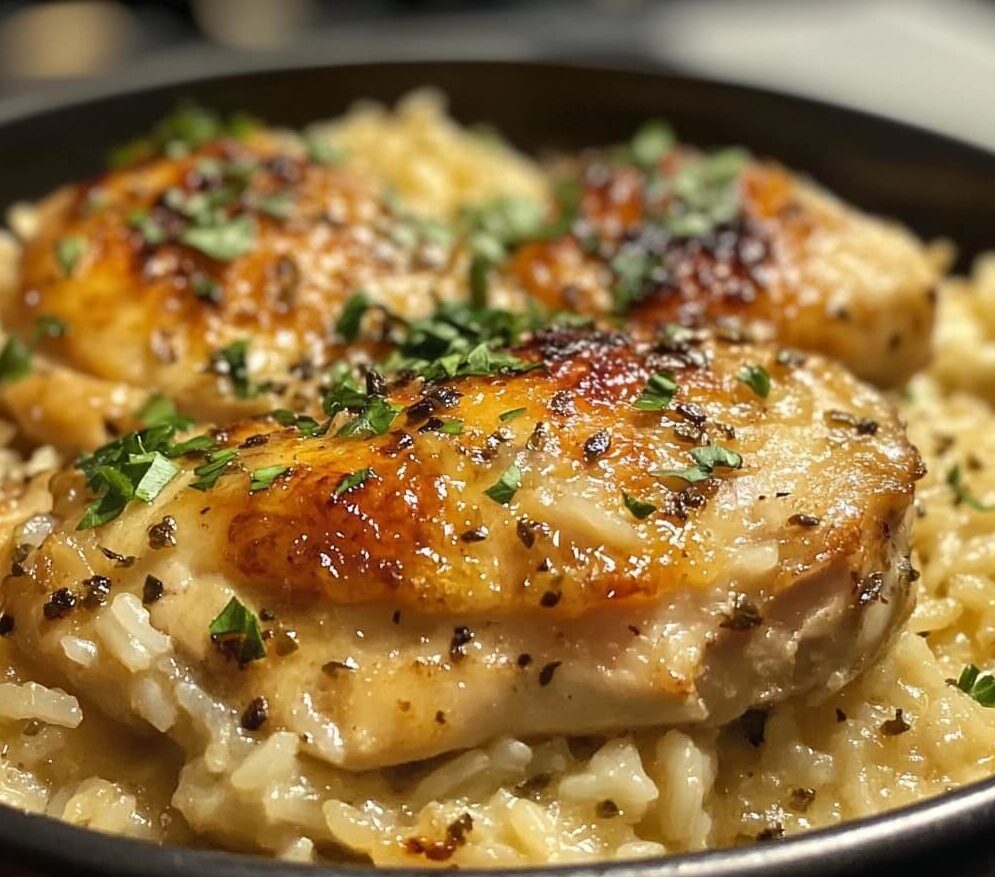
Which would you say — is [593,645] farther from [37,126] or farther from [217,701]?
[37,126]

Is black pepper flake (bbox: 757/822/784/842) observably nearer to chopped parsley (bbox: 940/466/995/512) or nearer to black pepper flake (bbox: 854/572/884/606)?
black pepper flake (bbox: 854/572/884/606)

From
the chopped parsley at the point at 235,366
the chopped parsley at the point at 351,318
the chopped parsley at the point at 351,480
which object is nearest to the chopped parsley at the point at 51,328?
the chopped parsley at the point at 235,366

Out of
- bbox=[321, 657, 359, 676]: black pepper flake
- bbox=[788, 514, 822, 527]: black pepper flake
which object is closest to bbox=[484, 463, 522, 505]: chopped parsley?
bbox=[321, 657, 359, 676]: black pepper flake

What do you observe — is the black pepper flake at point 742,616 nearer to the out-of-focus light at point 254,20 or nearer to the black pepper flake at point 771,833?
the black pepper flake at point 771,833

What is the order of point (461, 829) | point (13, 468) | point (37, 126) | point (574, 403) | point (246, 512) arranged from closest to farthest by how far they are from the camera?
1. point (461, 829)
2. point (246, 512)
3. point (574, 403)
4. point (13, 468)
5. point (37, 126)

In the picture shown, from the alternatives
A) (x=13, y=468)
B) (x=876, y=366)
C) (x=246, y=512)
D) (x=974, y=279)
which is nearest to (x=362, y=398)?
(x=246, y=512)

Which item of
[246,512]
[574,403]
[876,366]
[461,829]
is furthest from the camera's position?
[876,366]

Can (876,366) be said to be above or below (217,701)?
above
